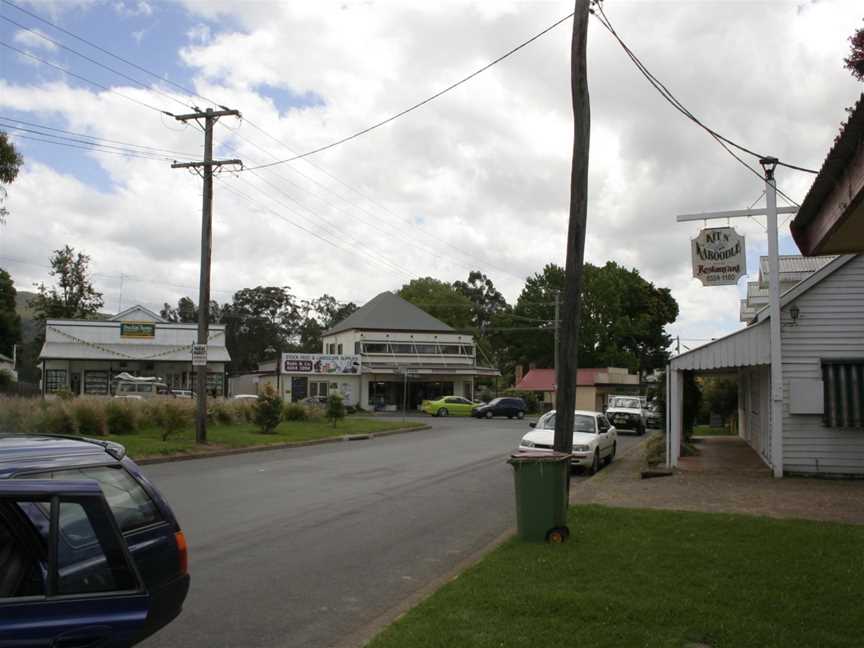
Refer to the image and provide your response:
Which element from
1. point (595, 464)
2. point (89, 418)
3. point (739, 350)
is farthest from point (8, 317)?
point (739, 350)

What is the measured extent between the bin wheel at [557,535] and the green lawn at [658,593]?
110 millimetres

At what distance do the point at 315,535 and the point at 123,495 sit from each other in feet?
20.4

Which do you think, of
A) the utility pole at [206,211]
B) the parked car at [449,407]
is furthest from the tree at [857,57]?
the parked car at [449,407]

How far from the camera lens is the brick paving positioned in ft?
38.2

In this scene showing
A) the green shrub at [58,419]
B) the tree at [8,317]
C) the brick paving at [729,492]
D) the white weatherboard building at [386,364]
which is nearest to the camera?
the brick paving at [729,492]

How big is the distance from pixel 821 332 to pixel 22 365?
99.3m

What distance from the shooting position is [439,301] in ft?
295

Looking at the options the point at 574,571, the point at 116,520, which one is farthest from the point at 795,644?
the point at 116,520

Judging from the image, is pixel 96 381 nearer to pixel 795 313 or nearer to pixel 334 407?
pixel 334 407

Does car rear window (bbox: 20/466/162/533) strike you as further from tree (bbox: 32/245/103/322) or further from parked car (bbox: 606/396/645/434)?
tree (bbox: 32/245/103/322)

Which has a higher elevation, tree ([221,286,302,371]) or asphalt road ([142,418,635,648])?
tree ([221,286,302,371])

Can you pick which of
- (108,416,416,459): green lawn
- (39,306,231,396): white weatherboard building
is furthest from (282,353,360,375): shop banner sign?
(108,416,416,459): green lawn

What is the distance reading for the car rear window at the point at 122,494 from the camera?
4.14m

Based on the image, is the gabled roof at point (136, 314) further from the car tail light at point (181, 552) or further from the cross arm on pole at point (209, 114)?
the car tail light at point (181, 552)
